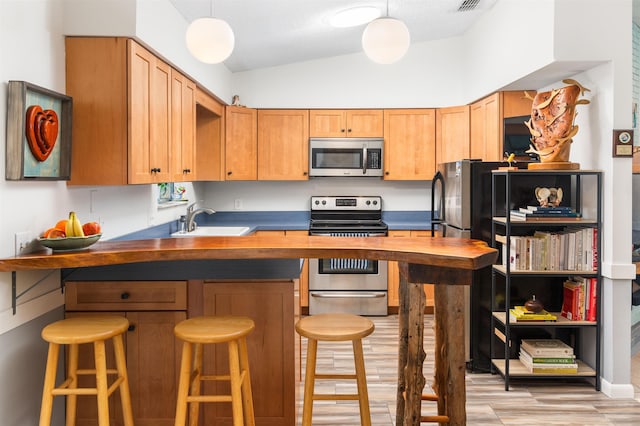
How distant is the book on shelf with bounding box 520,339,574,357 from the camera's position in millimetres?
3324

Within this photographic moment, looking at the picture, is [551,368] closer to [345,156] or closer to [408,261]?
[408,261]

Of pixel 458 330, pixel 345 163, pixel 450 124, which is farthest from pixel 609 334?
pixel 345 163

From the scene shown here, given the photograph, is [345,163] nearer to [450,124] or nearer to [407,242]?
[450,124]

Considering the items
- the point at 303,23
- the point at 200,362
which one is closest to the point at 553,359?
the point at 200,362

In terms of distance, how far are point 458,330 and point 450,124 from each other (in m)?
3.31

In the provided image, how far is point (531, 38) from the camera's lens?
341 centimetres

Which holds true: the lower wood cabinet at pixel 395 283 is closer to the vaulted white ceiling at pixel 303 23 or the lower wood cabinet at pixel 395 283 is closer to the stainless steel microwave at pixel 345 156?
the stainless steel microwave at pixel 345 156

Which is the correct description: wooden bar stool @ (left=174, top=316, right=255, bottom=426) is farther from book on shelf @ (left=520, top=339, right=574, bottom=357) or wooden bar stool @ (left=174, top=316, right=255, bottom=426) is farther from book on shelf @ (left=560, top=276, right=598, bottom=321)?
book on shelf @ (left=560, top=276, right=598, bottom=321)

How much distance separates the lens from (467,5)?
420 centimetres

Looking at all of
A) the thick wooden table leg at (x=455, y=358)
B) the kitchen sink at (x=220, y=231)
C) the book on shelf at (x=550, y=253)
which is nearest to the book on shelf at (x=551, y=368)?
the book on shelf at (x=550, y=253)

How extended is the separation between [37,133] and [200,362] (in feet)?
4.15

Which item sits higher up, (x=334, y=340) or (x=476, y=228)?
(x=476, y=228)

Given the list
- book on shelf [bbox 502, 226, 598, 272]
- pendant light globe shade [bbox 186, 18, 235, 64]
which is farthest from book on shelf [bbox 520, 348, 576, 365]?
pendant light globe shade [bbox 186, 18, 235, 64]

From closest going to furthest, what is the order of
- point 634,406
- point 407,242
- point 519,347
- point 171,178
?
point 407,242 → point 634,406 → point 171,178 → point 519,347
